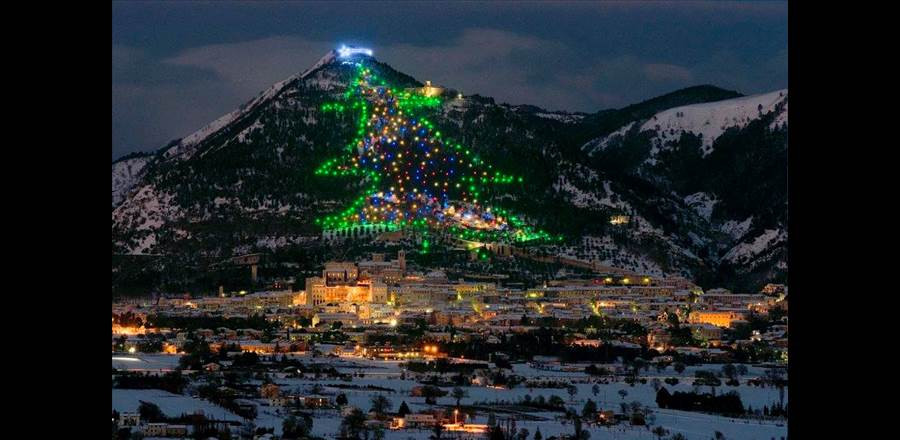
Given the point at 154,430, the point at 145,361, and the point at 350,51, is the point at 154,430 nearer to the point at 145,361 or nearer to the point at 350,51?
the point at 145,361

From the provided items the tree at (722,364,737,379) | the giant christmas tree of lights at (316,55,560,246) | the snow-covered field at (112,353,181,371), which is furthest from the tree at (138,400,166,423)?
the giant christmas tree of lights at (316,55,560,246)

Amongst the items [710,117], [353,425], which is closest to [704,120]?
[710,117]

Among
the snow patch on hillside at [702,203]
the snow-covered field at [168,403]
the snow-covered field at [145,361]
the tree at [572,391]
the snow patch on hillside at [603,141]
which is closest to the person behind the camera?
the snow-covered field at [168,403]

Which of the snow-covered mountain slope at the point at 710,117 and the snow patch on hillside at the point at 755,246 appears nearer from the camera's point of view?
the snow patch on hillside at the point at 755,246

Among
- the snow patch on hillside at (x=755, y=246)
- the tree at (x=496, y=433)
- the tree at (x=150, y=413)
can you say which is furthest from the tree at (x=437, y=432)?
the snow patch on hillside at (x=755, y=246)

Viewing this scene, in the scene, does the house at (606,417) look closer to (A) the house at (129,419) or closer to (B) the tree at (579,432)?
(B) the tree at (579,432)

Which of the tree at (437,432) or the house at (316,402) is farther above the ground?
the house at (316,402)
